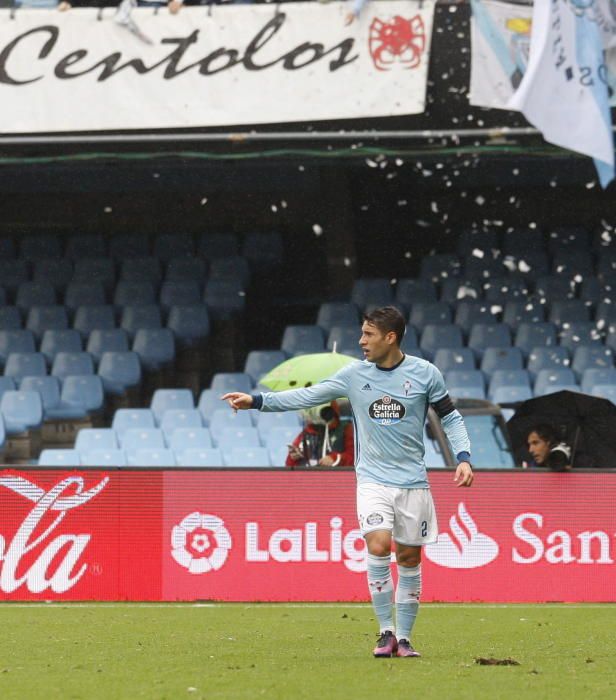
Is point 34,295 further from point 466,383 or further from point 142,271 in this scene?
point 466,383

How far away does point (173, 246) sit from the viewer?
2364 centimetres

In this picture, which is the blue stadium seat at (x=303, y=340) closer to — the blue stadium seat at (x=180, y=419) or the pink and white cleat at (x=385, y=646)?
the blue stadium seat at (x=180, y=419)

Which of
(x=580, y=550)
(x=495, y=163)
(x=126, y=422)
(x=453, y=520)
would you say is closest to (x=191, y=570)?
(x=453, y=520)

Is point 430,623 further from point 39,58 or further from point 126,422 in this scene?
point 39,58

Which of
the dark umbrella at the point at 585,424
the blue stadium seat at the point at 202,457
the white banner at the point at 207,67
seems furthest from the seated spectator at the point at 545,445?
the white banner at the point at 207,67

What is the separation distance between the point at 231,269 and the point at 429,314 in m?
3.27

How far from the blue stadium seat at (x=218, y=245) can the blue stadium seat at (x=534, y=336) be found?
4.86 m

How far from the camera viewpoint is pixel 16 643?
9469 millimetres

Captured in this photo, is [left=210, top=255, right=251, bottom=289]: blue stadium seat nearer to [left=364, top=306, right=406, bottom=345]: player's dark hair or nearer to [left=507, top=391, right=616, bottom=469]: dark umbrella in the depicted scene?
[left=507, top=391, right=616, bottom=469]: dark umbrella

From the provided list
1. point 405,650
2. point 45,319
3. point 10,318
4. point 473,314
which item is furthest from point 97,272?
point 405,650

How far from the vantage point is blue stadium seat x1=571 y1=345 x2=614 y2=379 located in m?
20.1

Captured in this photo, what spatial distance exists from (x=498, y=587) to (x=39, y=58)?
28.9ft

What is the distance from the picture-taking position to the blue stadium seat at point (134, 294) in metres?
22.5

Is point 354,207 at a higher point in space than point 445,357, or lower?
higher
